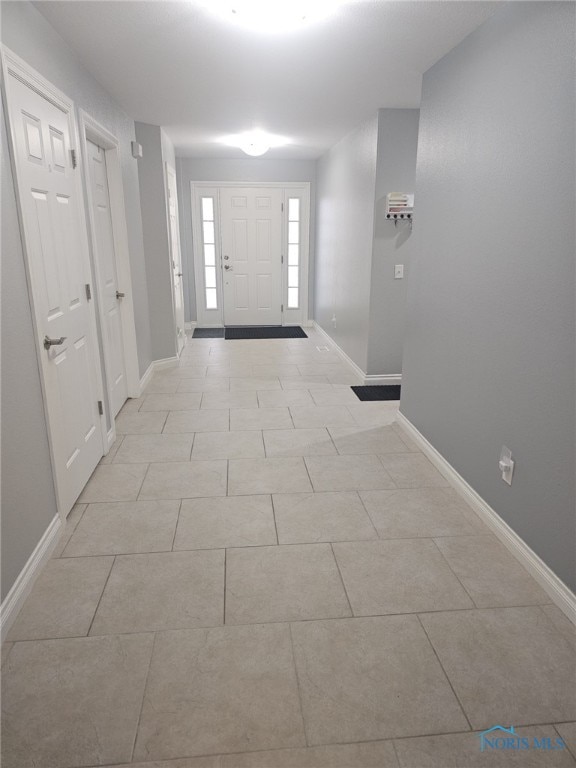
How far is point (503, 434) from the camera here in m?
2.40

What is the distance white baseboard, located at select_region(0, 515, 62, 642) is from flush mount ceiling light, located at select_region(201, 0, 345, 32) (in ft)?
8.39

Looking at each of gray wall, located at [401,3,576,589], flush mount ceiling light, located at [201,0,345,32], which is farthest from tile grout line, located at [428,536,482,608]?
flush mount ceiling light, located at [201,0,345,32]

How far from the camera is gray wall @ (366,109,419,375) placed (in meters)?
4.32

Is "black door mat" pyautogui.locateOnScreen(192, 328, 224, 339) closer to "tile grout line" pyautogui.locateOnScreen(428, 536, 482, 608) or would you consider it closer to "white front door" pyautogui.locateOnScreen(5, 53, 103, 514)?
"white front door" pyautogui.locateOnScreen(5, 53, 103, 514)

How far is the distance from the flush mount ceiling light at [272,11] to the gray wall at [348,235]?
2126 mm

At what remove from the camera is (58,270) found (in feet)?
8.41

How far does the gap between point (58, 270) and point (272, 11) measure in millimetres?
1625

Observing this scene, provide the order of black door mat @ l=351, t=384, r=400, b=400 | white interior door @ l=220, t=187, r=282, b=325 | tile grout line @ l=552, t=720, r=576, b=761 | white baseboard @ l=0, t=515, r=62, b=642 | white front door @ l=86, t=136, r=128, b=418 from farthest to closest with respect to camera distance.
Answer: white interior door @ l=220, t=187, r=282, b=325, black door mat @ l=351, t=384, r=400, b=400, white front door @ l=86, t=136, r=128, b=418, white baseboard @ l=0, t=515, r=62, b=642, tile grout line @ l=552, t=720, r=576, b=761

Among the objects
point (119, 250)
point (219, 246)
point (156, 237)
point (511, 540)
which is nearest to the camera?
point (511, 540)

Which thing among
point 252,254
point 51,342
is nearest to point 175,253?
point 252,254

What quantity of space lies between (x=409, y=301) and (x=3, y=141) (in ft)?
8.72

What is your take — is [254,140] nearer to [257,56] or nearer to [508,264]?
[257,56]

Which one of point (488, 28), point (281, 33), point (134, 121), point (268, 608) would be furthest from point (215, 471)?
point (134, 121)

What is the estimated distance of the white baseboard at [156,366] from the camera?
484cm
